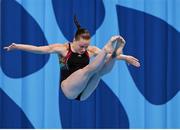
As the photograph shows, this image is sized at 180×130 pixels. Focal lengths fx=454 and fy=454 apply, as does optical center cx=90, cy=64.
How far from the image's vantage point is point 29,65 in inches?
186

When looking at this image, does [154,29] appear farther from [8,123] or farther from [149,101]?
[8,123]

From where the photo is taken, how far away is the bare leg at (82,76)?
3.07 meters

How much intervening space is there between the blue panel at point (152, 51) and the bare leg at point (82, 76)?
4.91 feet

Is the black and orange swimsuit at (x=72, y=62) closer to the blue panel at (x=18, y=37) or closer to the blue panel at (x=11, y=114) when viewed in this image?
the blue panel at (x=18, y=37)

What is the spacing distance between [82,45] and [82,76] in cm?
26

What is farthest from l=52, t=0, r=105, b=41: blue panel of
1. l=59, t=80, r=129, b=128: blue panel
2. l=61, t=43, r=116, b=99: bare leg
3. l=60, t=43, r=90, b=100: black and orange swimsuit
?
l=61, t=43, r=116, b=99: bare leg

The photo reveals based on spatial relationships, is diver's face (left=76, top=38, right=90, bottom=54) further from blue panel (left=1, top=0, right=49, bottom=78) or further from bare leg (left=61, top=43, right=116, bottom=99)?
blue panel (left=1, top=0, right=49, bottom=78)

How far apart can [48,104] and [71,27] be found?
2.76ft

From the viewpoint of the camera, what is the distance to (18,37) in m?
4.70

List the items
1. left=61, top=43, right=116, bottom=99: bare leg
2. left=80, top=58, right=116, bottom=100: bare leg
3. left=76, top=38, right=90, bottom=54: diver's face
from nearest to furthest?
left=61, top=43, right=116, bottom=99: bare leg, left=80, top=58, right=116, bottom=100: bare leg, left=76, top=38, right=90, bottom=54: diver's face

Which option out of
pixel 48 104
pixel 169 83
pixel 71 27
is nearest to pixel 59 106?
pixel 48 104

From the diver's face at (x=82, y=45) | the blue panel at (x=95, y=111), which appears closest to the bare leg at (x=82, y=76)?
the diver's face at (x=82, y=45)

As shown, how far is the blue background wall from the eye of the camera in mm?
4727

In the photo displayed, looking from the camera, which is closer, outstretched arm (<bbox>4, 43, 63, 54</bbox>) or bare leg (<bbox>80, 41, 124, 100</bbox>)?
bare leg (<bbox>80, 41, 124, 100</bbox>)
